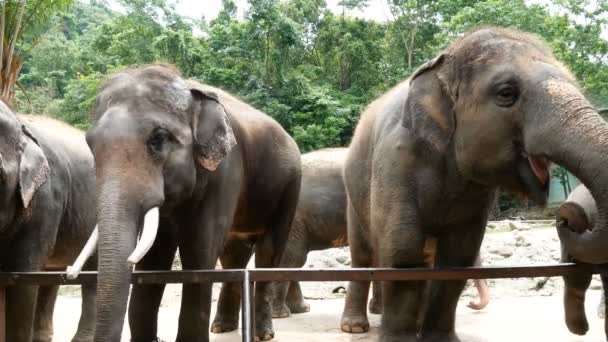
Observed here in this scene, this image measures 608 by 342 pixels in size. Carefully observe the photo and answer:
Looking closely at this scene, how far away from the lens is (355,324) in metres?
6.60

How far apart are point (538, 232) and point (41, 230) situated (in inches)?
465

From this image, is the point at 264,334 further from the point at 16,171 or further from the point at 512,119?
the point at 512,119

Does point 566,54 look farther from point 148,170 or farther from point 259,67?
point 148,170

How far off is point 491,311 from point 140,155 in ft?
17.2

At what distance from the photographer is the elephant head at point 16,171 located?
14.3 ft

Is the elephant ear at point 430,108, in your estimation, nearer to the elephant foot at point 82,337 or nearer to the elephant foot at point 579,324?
the elephant foot at point 579,324

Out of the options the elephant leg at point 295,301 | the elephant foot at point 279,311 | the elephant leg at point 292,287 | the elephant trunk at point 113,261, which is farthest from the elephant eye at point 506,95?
the elephant leg at point 295,301

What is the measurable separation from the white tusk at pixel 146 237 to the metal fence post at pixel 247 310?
19.2 inches

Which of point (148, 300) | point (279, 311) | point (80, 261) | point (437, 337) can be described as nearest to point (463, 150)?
point (437, 337)

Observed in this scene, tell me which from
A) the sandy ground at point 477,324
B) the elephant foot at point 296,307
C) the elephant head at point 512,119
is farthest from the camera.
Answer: the elephant foot at point 296,307

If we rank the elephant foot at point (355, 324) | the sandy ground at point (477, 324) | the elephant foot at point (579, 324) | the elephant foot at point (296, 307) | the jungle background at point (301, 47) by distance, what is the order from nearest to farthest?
1. the elephant foot at point (579, 324)
2. the sandy ground at point (477, 324)
3. the elephant foot at point (355, 324)
4. the elephant foot at point (296, 307)
5. the jungle background at point (301, 47)

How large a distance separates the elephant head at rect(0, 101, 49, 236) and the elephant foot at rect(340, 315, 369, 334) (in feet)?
10.0

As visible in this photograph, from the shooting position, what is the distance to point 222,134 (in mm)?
4668

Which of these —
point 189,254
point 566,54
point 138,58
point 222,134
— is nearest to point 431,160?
point 222,134
